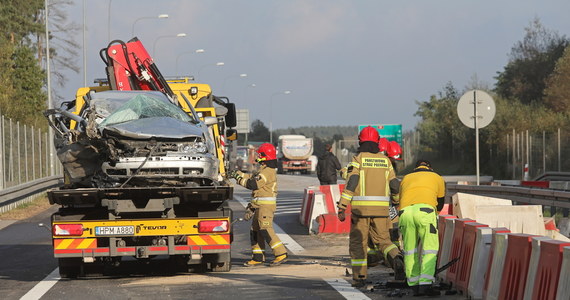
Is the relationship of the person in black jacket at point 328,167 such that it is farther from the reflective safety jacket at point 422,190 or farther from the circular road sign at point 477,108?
the reflective safety jacket at point 422,190

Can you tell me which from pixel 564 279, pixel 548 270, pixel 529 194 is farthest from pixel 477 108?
pixel 564 279

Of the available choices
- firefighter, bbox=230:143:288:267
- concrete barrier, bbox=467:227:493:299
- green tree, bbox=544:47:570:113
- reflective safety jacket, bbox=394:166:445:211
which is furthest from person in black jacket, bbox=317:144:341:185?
green tree, bbox=544:47:570:113

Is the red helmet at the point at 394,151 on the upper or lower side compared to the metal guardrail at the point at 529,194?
upper

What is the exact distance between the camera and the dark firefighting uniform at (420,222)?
11234 millimetres

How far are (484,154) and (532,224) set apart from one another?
35.2m

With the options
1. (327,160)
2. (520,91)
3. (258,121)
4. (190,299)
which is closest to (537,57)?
(520,91)

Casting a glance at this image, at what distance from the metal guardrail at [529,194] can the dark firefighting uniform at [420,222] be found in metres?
7.55

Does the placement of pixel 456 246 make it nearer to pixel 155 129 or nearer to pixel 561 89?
pixel 155 129

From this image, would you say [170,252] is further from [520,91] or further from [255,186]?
[520,91]

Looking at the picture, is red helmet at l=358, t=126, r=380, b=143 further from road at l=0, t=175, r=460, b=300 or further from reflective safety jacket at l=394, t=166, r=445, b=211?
road at l=0, t=175, r=460, b=300

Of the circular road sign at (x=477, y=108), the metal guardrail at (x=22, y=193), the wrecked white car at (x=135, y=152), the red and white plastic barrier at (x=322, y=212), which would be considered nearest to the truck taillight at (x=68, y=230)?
the wrecked white car at (x=135, y=152)

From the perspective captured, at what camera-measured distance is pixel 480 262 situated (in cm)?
1072

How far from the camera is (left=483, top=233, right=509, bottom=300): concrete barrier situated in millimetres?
10039

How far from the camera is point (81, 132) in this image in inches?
530
